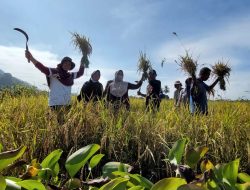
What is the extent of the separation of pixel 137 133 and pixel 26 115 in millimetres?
1208

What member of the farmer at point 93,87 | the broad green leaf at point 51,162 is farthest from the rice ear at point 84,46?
the broad green leaf at point 51,162

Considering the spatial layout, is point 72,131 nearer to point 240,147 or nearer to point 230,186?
point 240,147

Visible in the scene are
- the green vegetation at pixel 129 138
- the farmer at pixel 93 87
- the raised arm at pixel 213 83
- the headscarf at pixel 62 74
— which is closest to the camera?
the green vegetation at pixel 129 138

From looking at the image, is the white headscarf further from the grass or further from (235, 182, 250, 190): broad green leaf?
(235, 182, 250, 190): broad green leaf

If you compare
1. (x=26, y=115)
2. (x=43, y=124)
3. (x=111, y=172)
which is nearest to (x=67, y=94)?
(x=26, y=115)

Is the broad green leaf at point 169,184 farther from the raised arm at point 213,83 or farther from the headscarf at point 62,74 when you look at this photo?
the raised arm at point 213,83

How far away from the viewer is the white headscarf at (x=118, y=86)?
5.83m

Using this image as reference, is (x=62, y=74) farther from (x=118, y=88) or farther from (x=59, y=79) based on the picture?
A: (x=118, y=88)

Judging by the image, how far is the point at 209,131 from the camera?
335cm

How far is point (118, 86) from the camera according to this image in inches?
232

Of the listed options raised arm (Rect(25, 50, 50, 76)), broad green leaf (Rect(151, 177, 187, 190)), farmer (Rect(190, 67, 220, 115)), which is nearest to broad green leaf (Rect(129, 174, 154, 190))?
broad green leaf (Rect(151, 177, 187, 190))

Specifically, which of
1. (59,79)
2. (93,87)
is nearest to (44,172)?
(59,79)

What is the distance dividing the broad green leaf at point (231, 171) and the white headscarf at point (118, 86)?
4833 millimetres

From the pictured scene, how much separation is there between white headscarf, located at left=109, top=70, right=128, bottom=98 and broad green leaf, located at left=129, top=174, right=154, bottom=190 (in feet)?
15.7
